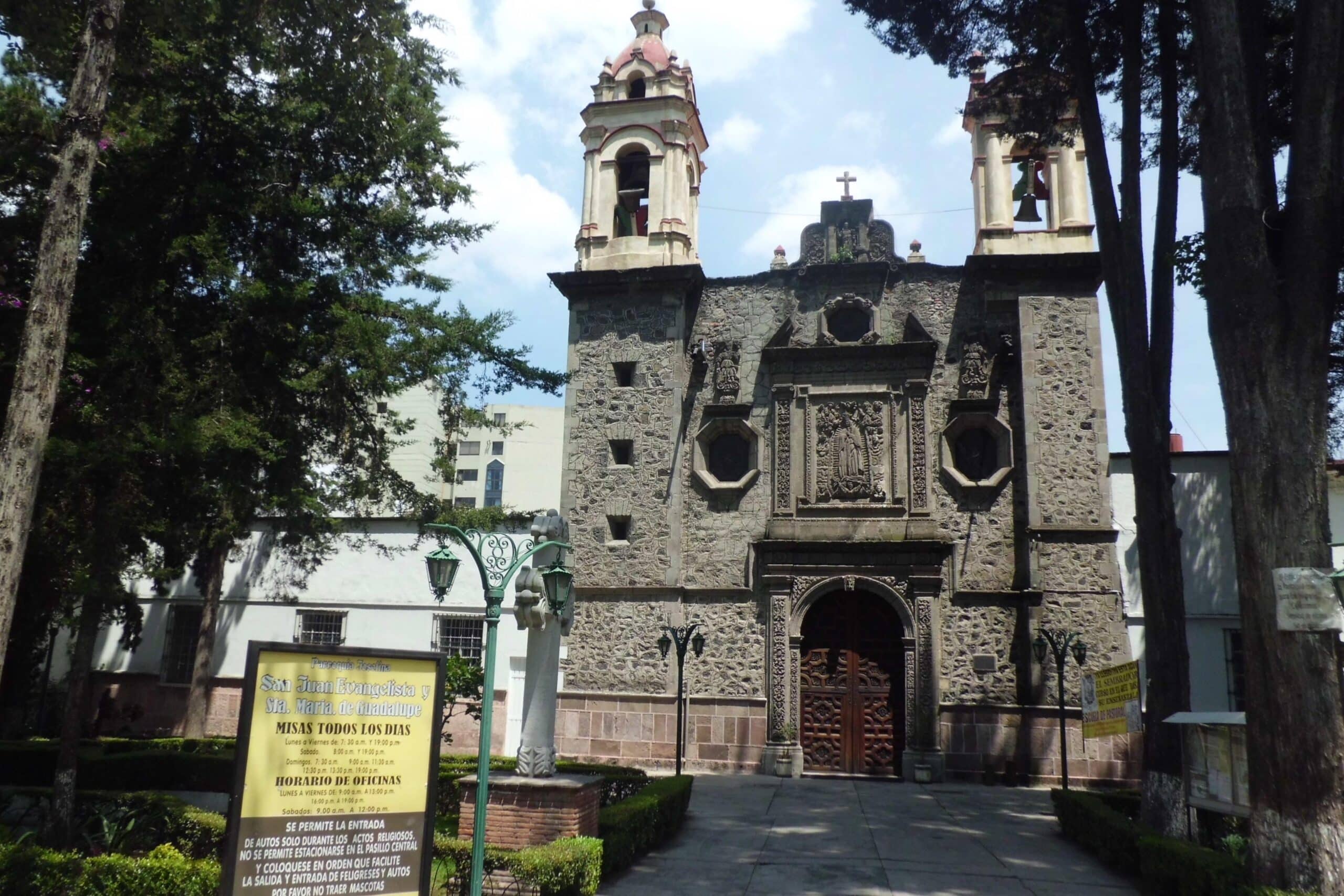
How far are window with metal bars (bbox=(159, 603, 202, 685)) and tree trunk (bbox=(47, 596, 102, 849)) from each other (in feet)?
35.2

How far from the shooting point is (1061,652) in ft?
55.7

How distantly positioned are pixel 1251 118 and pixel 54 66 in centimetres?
1347

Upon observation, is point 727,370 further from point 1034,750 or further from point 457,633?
point 1034,750

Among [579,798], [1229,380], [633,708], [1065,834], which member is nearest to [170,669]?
[633,708]

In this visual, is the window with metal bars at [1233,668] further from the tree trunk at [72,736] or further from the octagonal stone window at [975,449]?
the tree trunk at [72,736]

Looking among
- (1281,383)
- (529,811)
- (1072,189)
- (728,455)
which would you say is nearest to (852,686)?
(728,455)

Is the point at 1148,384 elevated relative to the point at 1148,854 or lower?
elevated

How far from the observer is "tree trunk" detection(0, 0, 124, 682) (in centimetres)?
866

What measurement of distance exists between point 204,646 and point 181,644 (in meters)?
2.53

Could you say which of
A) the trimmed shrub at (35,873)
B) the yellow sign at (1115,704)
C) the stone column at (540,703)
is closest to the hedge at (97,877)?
the trimmed shrub at (35,873)

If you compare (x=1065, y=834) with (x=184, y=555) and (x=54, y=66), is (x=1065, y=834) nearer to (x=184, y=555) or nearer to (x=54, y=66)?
(x=184, y=555)

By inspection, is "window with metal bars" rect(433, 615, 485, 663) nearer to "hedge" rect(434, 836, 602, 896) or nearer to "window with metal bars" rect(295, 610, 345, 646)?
"window with metal bars" rect(295, 610, 345, 646)

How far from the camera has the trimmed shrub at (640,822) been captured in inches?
405

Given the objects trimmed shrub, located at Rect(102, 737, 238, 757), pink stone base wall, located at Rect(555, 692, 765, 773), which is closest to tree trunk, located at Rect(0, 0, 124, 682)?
trimmed shrub, located at Rect(102, 737, 238, 757)
